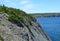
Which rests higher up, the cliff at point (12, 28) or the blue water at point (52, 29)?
the cliff at point (12, 28)

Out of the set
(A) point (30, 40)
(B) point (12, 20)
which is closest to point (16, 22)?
(B) point (12, 20)

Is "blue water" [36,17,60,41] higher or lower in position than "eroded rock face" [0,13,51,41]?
lower

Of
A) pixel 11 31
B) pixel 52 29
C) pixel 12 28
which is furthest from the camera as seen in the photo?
pixel 52 29

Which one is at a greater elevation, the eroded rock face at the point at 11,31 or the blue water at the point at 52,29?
the eroded rock face at the point at 11,31

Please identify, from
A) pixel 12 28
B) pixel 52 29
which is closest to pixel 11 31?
pixel 12 28

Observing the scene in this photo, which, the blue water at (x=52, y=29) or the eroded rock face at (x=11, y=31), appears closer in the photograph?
the eroded rock face at (x=11, y=31)

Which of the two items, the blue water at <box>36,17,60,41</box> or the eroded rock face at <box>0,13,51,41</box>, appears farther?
the blue water at <box>36,17,60,41</box>

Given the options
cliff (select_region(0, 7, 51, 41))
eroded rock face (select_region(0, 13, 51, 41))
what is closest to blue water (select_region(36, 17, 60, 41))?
cliff (select_region(0, 7, 51, 41))

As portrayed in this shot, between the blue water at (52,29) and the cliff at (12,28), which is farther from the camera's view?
the blue water at (52,29)

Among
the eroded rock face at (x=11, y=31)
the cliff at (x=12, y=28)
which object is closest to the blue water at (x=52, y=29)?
the cliff at (x=12, y=28)

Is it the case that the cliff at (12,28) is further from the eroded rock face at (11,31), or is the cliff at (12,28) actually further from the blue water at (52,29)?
the blue water at (52,29)

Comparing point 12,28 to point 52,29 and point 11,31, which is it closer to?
point 11,31

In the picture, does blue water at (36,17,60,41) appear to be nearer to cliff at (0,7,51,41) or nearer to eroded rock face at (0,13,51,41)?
cliff at (0,7,51,41)

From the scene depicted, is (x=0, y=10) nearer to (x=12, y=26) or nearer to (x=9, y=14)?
(x=9, y=14)
